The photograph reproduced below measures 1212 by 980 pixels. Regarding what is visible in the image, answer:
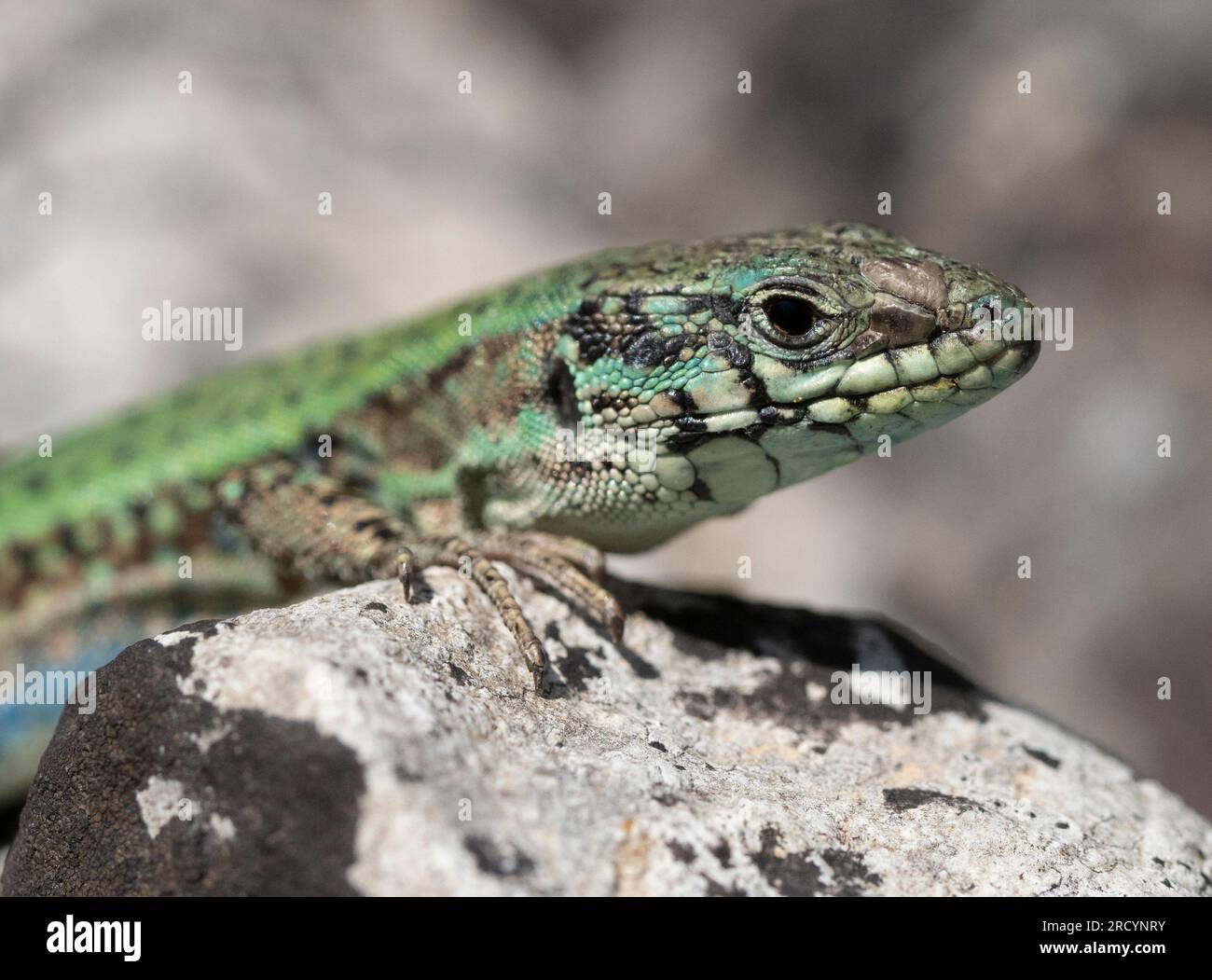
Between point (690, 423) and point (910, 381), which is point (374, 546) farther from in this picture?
point (910, 381)

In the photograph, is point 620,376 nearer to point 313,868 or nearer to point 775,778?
point 775,778

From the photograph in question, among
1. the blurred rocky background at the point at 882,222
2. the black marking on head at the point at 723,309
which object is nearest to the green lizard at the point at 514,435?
the black marking on head at the point at 723,309

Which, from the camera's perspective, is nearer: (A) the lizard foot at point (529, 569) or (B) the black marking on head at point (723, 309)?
(A) the lizard foot at point (529, 569)

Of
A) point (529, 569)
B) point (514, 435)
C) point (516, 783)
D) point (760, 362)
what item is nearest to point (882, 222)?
point (514, 435)

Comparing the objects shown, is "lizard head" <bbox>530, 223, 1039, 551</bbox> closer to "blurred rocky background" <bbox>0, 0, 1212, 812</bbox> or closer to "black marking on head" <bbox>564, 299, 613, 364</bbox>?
"black marking on head" <bbox>564, 299, 613, 364</bbox>

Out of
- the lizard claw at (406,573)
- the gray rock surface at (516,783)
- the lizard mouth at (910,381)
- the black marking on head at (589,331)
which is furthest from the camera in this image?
the black marking on head at (589,331)

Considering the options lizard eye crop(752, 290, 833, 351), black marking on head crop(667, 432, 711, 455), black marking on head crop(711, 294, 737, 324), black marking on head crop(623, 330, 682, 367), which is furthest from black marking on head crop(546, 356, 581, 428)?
lizard eye crop(752, 290, 833, 351)

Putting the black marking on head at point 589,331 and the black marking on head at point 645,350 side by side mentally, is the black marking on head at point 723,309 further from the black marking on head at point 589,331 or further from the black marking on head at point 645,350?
the black marking on head at point 589,331
